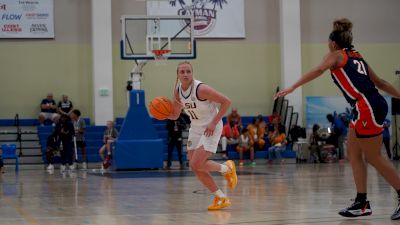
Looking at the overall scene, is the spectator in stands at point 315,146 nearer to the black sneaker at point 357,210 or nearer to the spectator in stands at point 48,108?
the spectator in stands at point 48,108

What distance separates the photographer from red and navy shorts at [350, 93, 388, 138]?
6734 millimetres

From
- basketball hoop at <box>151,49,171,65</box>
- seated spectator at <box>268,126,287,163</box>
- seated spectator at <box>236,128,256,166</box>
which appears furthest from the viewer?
seated spectator at <box>268,126,287,163</box>

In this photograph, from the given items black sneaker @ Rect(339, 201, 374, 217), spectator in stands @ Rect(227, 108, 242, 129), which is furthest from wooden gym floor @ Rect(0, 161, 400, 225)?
spectator in stands @ Rect(227, 108, 242, 129)

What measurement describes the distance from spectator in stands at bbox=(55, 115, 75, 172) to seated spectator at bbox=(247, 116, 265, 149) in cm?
606

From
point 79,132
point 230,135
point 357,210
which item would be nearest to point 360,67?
point 357,210

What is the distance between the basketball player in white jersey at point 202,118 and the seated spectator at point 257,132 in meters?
14.5

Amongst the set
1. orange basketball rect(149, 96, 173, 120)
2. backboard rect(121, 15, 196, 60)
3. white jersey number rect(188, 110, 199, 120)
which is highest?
backboard rect(121, 15, 196, 60)

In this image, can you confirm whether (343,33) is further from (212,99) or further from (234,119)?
(234,119)

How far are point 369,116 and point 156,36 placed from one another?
1395cm

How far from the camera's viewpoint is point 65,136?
1931cm

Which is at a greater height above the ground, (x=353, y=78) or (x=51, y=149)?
(x=353, y=78)

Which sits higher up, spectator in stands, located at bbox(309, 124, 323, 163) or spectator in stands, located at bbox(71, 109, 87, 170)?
spectator in stands, located at bbox(71, 109, 87, 170)

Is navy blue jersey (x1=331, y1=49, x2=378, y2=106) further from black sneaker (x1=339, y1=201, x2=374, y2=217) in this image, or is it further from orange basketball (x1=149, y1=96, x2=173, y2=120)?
orange basketball (x1=149, y1=96, x2=173, y2=120)

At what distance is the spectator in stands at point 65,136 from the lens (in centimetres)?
1931
